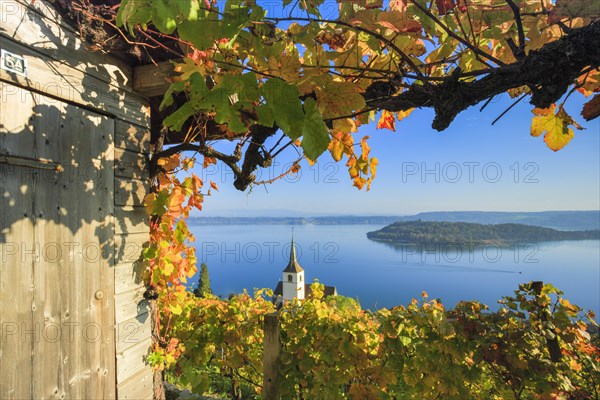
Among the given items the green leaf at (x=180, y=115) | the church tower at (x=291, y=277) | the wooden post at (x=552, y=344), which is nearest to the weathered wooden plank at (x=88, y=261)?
the green leaf at (x=180, y=115)

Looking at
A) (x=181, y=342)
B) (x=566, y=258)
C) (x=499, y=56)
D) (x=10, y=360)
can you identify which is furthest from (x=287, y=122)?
(x=566, y=258)

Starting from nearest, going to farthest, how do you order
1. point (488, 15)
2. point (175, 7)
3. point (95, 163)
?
point (175, 7), point (488, 15), point (95, 163)

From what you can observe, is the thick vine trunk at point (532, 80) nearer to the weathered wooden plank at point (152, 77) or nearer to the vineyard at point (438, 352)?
the vineyard at point (438, 352)

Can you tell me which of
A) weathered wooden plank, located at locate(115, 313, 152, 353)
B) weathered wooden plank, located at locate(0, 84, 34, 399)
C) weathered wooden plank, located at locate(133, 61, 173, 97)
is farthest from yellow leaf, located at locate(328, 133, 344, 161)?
weathered wooden plank, located at locate(115, 313, 152, 353)

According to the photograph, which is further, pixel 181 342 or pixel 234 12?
pixel 181 342

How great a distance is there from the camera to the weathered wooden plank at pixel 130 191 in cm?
209

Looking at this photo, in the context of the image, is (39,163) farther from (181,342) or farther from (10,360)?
(181,342)

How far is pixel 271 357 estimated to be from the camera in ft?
8.13

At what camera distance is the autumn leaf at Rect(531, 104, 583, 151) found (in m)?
1.62

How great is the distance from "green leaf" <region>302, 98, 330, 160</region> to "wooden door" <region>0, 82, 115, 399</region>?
1.53 metres

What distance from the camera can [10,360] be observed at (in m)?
1.49

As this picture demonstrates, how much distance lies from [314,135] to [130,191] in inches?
68.7

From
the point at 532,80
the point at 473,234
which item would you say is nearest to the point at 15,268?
the point at 532,80

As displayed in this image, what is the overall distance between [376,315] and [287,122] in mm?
1919
